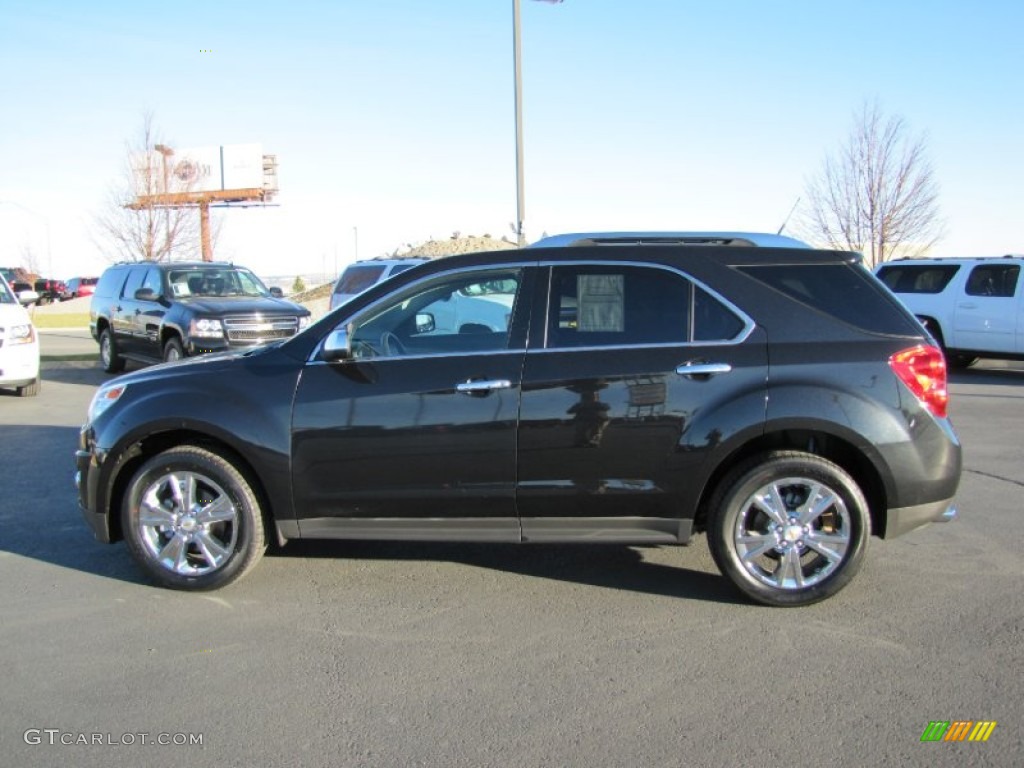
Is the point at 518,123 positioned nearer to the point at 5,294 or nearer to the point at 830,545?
the point at 5,294

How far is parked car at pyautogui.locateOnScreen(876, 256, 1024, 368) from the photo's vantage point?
14492 millimetres

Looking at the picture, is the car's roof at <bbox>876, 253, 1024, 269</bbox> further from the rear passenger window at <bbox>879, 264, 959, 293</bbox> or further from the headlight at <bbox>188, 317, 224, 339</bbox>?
the headlight at <bbox>188, 317, 224, 339</bbox>

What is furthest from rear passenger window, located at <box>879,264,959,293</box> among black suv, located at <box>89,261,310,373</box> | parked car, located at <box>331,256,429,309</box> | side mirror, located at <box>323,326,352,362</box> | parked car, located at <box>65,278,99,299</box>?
parked car, located at <box>65,278,99,299</box>

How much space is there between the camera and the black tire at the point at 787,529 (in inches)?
176

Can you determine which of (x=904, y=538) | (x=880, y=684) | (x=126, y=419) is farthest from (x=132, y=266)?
(x=880, y=684)

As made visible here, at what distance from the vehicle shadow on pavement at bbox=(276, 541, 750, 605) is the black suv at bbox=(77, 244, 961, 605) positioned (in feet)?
1.22

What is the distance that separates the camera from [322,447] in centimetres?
469

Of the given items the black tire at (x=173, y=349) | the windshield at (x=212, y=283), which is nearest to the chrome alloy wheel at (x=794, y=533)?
the black tire at (x=173, y=349)

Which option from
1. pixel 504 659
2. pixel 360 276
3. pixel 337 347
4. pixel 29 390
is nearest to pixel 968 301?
pixel 360 276

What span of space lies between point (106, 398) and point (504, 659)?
2.78m

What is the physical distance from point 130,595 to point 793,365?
12.3 ft

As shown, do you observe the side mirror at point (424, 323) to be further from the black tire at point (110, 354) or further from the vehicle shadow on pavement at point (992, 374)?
the vehicle shadow on pavement at point (992, 374)

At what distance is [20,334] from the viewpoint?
11.7 metres

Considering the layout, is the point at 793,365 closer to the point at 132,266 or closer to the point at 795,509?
the point at 795,509
